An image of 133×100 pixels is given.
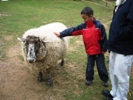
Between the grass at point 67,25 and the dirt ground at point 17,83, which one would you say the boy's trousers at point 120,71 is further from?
the dirt ground at point 17,83

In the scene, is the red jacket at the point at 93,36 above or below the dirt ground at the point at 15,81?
above

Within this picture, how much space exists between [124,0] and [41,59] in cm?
196

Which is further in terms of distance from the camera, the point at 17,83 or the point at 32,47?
the point at 17,83

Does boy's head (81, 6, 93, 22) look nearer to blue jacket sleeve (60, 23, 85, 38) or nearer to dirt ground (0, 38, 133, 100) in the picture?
blue jacket sleeve (60, 23, 85, 38)

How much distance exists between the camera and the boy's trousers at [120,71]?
10.2 feet

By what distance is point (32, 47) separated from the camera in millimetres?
3824

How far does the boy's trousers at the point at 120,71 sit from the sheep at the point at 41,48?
1.32 meters

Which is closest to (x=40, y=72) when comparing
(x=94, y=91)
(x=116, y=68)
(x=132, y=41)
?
(x=94, y=91)

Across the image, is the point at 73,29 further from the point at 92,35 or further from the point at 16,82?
the point at 16,82

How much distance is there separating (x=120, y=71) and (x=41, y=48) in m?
1.56

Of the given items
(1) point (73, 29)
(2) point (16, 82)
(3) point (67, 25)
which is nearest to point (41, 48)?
(1) point (73, 29)

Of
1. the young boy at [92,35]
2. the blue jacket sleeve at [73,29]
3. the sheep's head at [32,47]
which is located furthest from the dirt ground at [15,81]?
the young boy at [92,35]

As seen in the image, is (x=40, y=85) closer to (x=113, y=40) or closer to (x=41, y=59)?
(x=41, y=59)

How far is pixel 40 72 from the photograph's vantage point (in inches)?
180
